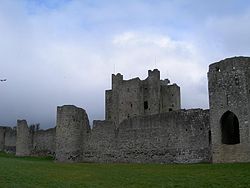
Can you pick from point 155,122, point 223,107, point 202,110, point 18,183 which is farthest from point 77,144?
point 18,183

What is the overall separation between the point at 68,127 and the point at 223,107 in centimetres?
1620

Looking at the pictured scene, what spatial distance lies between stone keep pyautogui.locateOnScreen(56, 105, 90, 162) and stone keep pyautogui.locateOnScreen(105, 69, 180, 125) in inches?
663

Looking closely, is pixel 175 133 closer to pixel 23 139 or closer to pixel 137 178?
pixel 137 178

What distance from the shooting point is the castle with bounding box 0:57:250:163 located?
101 feet

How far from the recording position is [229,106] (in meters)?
31.0

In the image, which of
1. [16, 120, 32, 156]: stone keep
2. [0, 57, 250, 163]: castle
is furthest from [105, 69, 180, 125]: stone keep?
[0, 57, 250, 163]: castle

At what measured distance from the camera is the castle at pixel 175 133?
30719 millimetres

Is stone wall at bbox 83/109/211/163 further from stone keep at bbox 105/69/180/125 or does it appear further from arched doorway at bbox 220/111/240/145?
stone keep at bbox 105/69/180/125

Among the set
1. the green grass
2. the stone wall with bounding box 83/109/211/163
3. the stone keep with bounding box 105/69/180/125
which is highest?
the stone keep with bounding box 105/69/180/125

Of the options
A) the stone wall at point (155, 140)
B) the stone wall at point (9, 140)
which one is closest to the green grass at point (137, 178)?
the stone wall at point (155, 140)

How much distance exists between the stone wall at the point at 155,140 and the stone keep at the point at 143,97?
18.3m

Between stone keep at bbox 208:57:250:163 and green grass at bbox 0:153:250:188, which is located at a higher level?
stone keep at bbox 208:57:250:163

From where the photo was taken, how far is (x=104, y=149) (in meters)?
40.0

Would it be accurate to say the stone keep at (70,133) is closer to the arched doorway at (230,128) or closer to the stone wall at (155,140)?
the stone wall at (155,140)
